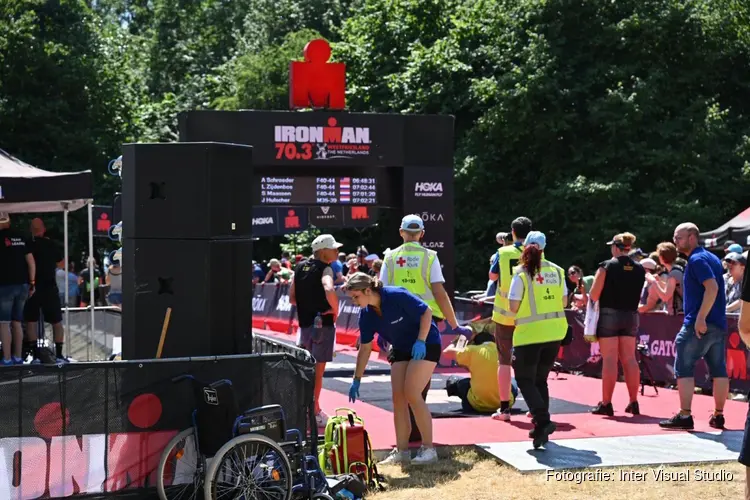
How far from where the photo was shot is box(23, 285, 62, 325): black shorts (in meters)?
14.5

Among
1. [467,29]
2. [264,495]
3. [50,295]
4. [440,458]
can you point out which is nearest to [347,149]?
[50,295]

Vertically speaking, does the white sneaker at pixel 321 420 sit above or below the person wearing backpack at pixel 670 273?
below

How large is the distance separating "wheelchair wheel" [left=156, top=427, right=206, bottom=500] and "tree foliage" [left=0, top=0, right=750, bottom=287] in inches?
922

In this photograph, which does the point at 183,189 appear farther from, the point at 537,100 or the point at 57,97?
the point at 57,97

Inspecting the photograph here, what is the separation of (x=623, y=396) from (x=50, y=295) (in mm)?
7476

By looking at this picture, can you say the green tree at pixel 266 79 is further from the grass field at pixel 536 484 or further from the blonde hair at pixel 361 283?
the grass field at pixel 536 484

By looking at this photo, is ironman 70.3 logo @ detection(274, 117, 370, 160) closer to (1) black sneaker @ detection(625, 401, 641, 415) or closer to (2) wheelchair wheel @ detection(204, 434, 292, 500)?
(1) black sneaker @ detection(625, 401, 641, 415)

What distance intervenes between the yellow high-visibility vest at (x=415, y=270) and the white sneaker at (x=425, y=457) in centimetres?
140

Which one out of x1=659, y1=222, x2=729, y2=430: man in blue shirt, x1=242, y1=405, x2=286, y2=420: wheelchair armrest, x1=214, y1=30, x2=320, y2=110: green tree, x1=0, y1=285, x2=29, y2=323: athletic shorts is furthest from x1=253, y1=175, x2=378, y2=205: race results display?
x1=214, y1=30, x2=320, y2=110: green tree

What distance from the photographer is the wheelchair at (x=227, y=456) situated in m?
6.83

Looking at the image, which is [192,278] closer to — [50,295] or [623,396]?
[623,396]

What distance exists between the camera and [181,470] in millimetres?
6988

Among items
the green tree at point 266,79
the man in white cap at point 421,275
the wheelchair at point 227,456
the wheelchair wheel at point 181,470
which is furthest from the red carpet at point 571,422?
the green tree at point 266,79

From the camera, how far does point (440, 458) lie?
8789mm
